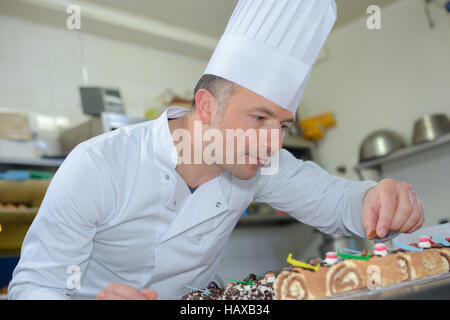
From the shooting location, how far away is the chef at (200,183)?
116 centimetres

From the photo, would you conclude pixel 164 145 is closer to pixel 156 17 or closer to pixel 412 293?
pixel 412 293

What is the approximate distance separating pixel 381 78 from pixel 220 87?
9.57ft

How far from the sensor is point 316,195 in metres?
1.51

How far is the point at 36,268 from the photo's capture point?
0.99 m

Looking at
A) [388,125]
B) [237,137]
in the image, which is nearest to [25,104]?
[237,137]

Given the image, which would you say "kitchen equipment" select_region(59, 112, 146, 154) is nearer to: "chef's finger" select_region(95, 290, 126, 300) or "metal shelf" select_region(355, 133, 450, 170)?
"metal shelf" select_region(355, 133, 450, 170)

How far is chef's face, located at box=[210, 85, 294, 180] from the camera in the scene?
124 centimetres

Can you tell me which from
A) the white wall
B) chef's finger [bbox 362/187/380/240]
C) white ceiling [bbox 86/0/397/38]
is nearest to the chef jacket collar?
chef's finger [bbox 362/187/380/240]

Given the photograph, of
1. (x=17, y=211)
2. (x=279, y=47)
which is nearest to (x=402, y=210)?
(x=279, y=47)

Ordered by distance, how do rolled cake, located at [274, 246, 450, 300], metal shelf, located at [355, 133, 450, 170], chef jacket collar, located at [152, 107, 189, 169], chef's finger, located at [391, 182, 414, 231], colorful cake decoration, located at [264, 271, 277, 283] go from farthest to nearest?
metal shelf, located at [355, 133, 450, 170] → chef jacket collar, located at [152, 107, 189, 169] → chef's finger, located at [391, 182, 414, 231] → colorful cake decoration, located at [264, 271, 277, 283] → rolled cake, located at [274, 246, 450, 300]

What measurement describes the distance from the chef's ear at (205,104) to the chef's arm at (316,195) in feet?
1.08

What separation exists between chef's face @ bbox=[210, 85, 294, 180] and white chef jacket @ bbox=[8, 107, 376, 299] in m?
0.17

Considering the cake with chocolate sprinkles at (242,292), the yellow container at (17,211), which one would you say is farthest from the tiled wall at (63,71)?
the cake with chocolate sprinkles at (242,292)
